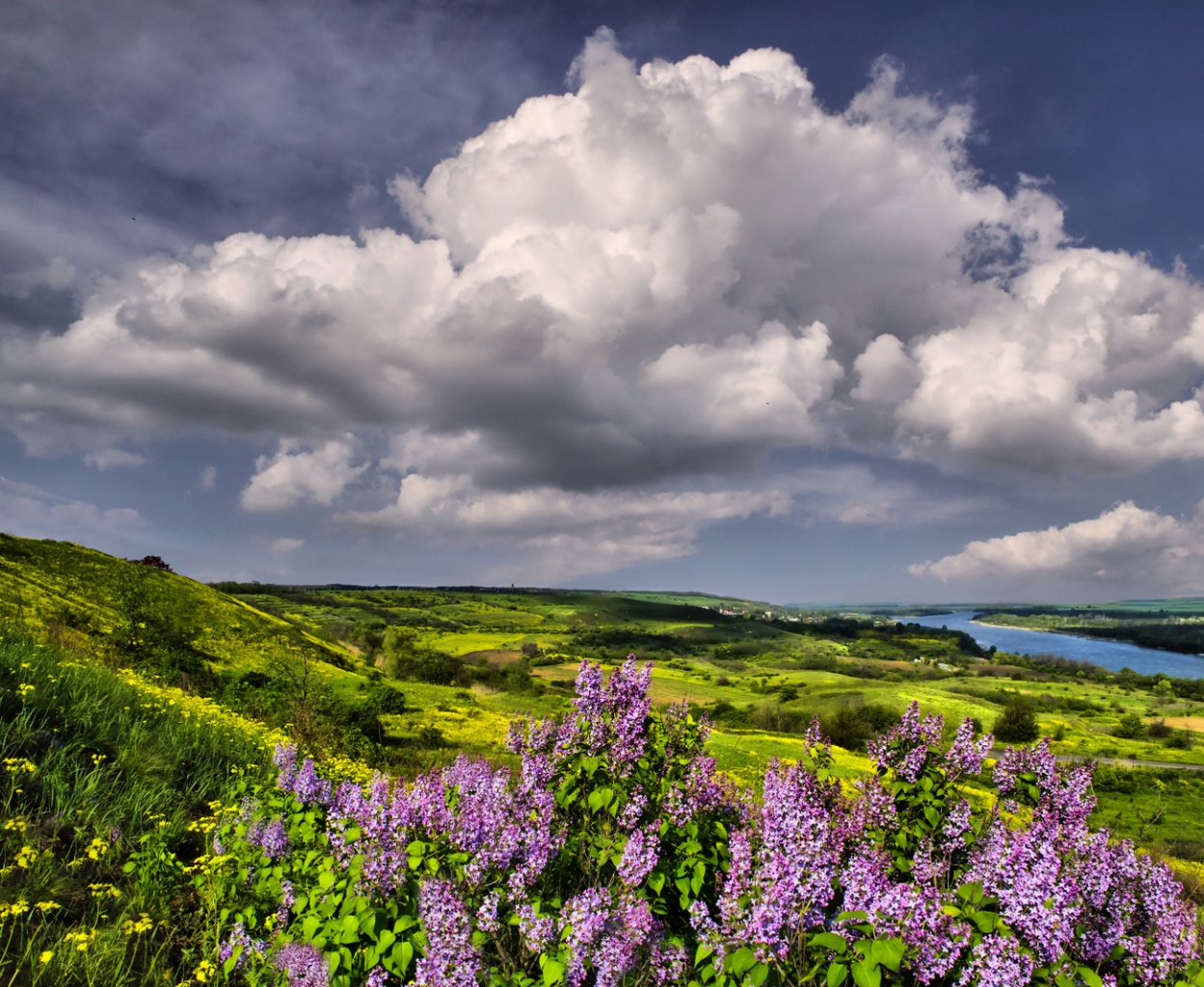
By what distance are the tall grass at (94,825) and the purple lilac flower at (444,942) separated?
11.2ft

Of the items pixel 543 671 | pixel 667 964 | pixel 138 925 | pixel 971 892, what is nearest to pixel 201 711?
pixel 138 925

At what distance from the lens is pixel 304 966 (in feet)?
16.3

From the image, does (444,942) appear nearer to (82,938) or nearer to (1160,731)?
(82,938)

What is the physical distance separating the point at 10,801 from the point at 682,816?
8.03 m

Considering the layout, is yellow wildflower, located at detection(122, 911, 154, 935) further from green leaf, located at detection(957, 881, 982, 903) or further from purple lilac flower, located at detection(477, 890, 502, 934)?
green leaf, located at detection(957, 881, 982, 903)

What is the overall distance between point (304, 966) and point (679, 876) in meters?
3.18

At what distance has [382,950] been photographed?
14.5ft

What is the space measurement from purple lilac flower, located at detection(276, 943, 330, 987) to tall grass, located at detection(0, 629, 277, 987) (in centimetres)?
152

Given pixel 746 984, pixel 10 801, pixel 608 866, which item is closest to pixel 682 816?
pixel 608 866

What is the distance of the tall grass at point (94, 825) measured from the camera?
5.77 metres

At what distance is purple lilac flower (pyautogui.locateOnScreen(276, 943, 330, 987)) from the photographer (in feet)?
15.7

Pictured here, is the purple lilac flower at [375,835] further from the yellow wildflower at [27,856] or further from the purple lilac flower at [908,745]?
the purple lilac flower at [908,745]

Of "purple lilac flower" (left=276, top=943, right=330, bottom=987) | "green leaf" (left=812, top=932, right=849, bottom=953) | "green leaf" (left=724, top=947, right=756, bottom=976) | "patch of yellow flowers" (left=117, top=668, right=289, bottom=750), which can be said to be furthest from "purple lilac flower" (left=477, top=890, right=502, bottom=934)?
"patch of yellow flowers" (left=117, top=668, right=289, bottom=750)

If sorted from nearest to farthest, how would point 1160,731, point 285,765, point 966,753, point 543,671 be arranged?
point 966,753
point 285,765
point 543,671
point 1160,731
